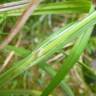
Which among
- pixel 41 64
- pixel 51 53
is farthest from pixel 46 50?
pixel 41 64

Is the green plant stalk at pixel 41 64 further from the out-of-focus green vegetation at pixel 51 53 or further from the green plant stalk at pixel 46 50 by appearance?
the green plant stalk at pixel 46 50

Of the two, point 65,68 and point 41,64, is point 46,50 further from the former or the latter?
point 41,64

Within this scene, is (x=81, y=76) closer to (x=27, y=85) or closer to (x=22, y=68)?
(x=27, y=85)

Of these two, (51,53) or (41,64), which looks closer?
(51,53)

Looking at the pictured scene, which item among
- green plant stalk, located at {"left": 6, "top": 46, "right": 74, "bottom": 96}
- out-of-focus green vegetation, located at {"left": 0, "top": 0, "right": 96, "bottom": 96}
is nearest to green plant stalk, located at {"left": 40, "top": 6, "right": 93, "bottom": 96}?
out-of-focus green vegetation, located at {"left": 0, "top": 0, "right": 96, "bottom": 96}

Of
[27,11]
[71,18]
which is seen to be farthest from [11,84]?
[27,11]

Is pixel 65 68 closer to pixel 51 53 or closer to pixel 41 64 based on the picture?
pixel 51 53

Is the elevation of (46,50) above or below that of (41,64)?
above

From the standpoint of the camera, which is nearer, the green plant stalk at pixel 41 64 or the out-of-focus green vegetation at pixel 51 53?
the out-of-focus green vegetation at pixel 51 53

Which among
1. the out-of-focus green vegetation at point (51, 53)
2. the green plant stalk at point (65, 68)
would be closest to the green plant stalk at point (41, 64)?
the out-of-focus green vegetation at point (51, 53)
